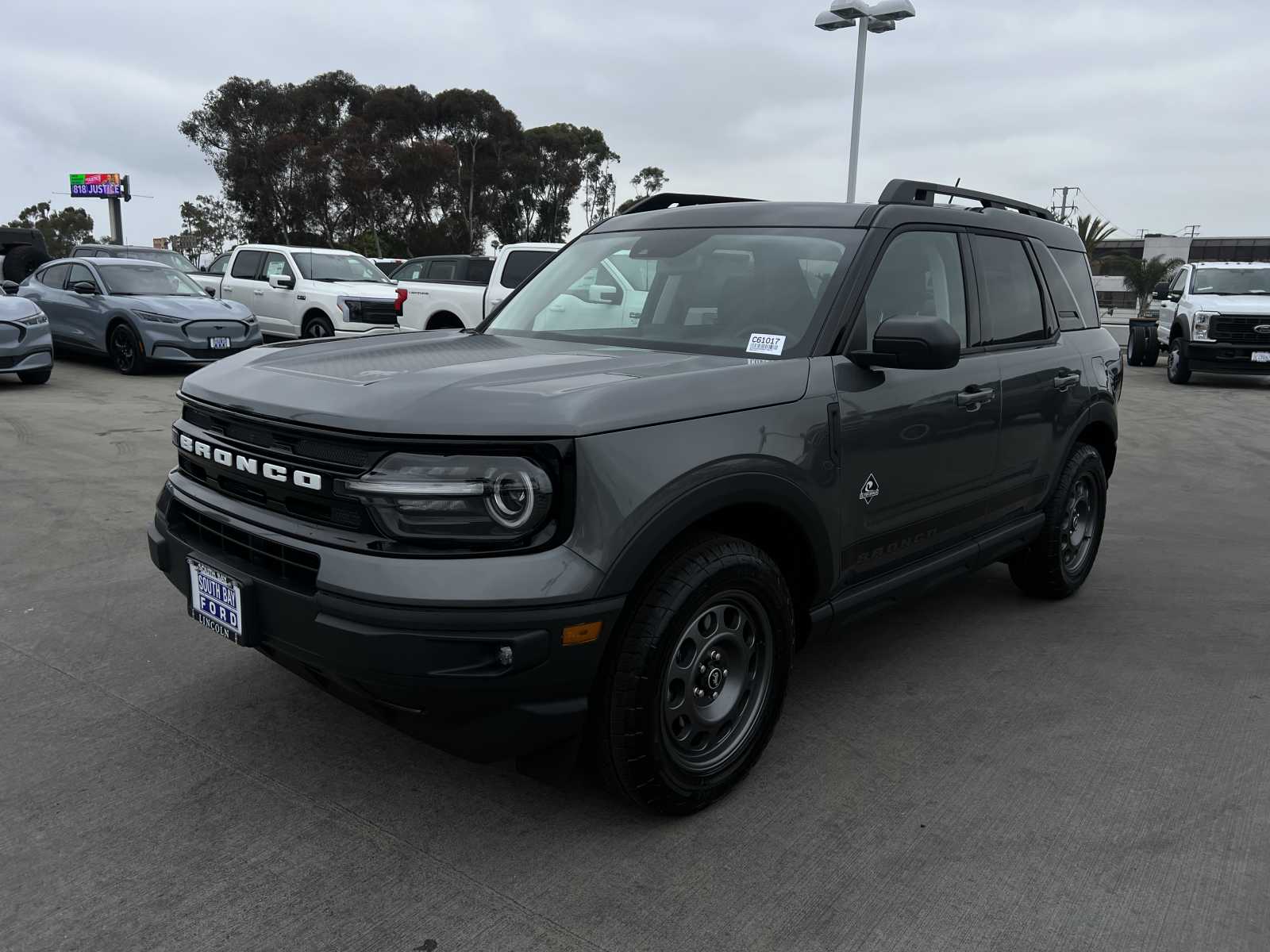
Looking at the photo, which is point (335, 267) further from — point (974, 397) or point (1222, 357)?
point (1222, 357)

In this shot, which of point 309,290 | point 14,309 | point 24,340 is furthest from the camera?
point 309,290

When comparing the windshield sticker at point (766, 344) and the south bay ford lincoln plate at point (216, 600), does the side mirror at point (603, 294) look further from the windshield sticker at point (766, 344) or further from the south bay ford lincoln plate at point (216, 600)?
the south bay ford lincoln plate at point (216, 600)

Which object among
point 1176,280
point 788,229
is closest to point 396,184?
point 1176,280

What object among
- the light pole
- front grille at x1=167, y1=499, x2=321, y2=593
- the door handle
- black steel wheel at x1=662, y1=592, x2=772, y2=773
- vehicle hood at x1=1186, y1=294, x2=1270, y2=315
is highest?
the light pole

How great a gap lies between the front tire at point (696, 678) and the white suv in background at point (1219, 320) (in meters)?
15.9

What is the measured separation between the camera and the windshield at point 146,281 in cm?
1326

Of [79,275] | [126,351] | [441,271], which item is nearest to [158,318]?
[126,351]

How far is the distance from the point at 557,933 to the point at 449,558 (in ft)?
3.13

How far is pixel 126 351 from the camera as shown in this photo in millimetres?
12945

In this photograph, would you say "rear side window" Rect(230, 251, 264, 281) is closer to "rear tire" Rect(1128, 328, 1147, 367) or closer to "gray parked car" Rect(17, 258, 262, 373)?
"gray parked car" Rect(17, 258, 262, 373)

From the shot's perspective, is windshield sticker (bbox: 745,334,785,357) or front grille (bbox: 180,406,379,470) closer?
front grille (bbox: 180,406,379,470)

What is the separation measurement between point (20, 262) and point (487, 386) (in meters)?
22.9

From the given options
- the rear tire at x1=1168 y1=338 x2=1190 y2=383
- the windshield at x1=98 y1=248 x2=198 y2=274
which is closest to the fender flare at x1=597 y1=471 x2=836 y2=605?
the windshield at x1=98 y1=248 x2=198 y2=274

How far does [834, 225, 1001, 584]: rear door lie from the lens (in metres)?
3.28
